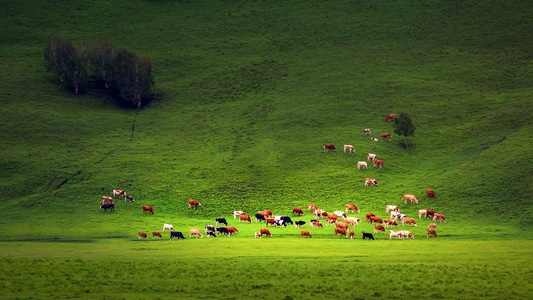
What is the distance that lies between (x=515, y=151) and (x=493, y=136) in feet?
28.5

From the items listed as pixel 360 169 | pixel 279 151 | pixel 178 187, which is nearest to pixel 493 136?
pixel 360 169

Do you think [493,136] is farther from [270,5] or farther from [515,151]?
[270,5]

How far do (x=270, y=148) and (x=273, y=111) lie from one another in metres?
14.7

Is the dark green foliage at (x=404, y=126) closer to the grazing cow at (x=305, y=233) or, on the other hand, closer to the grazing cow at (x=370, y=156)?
the grazing cow at (x=370, y=156)

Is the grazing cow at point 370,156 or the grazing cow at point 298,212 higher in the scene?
the grazing cow at point 370,156

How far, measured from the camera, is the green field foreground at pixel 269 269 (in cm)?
3653

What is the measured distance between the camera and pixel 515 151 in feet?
248

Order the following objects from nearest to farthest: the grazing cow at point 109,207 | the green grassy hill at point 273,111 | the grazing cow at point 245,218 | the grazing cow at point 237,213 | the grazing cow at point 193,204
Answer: the grazing cow at point 245,218
the grazing cow at point 237,213
the grazing cow at point 109,207
the grazing cow at point 193,204
the green grassy hill at point 273,111

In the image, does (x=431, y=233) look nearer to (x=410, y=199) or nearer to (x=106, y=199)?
(x=410, y=199)

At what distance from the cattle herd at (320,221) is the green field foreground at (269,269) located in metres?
1.66

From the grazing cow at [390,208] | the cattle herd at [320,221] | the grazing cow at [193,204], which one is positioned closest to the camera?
the cattle herd at [320,221]

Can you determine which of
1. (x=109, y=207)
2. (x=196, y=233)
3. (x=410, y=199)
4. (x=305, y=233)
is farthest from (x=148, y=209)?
(x=410, y=199)

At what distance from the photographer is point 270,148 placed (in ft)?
286

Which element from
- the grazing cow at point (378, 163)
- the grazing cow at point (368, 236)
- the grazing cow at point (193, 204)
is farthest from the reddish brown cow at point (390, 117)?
the grazing cow at point (368, 236)
